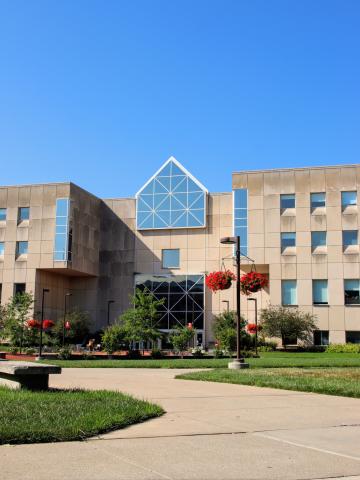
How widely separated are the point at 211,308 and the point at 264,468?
59964mm

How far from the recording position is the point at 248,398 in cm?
1229

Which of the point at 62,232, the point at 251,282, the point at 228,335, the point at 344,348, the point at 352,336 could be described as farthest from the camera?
the point at 62,232

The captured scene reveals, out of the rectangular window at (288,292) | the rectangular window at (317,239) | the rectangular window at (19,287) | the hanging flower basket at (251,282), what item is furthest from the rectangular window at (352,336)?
the rectangular window at (19,287)

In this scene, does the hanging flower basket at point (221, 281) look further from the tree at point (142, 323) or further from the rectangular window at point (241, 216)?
the rectangular window at point (241, 216)

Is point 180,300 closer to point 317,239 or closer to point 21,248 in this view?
point 317,239

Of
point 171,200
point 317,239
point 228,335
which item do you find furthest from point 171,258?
point 228,335

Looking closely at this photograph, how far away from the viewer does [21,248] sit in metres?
65.6

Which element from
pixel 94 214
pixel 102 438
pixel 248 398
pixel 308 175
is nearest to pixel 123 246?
pixel 94 214

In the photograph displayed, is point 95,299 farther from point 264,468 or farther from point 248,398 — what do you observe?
point 264,468

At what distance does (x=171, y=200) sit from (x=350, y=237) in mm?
21215

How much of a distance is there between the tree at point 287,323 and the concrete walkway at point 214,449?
153ft

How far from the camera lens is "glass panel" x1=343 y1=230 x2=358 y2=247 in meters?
59.7

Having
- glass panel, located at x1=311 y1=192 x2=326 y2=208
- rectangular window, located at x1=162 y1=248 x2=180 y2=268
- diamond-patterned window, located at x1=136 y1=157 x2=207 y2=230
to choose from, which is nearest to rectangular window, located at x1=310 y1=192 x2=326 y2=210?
glass panel, located at x1=311 y1=192 x2=326 y2=208

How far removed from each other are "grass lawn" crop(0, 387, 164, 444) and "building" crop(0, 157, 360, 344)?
51188 mm
